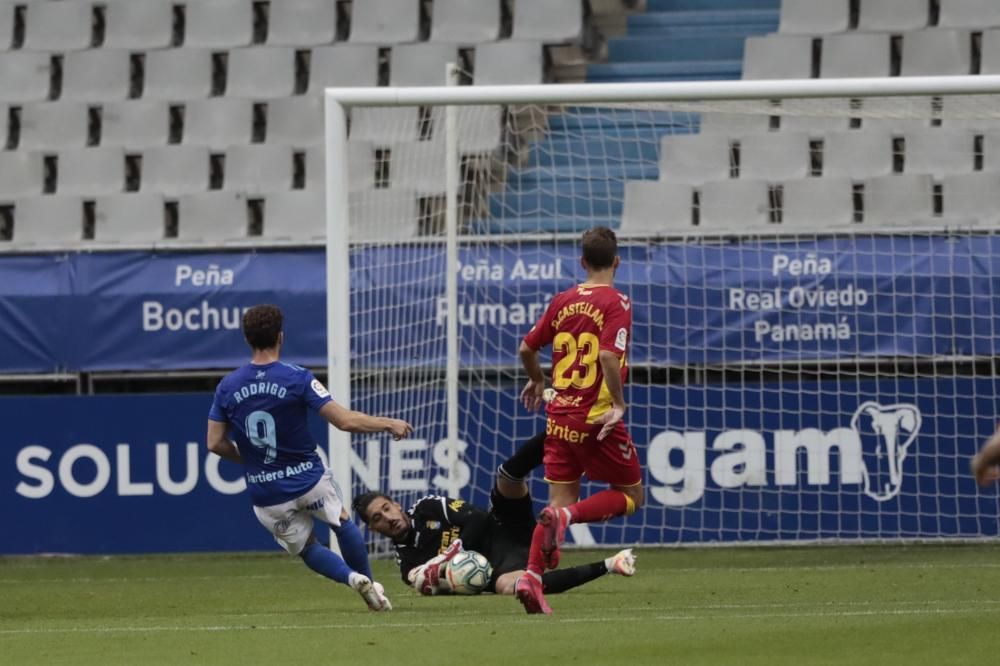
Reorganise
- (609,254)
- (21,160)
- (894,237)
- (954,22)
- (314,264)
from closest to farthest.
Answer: (609,254) < (894,237) < (314,264) < (954,22) < (21,160)

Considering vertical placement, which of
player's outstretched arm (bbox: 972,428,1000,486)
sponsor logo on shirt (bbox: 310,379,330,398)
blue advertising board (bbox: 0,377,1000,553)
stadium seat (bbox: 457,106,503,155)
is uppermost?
stadium seat (bbox: 457,106,503,155)

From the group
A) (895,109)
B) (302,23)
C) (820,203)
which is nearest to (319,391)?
(895,109)

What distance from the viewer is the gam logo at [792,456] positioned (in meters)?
13.3

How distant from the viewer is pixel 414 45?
1672cm

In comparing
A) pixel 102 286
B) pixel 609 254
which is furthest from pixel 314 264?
pixel 609 254

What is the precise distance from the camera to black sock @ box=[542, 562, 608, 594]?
865cm

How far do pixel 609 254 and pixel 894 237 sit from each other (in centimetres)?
531

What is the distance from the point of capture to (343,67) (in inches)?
671

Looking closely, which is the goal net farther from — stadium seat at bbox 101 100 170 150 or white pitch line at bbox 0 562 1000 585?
stadium seat at bbox 101 100 170 150

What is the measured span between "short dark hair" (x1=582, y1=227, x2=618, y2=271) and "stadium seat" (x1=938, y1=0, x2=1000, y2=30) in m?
8.21

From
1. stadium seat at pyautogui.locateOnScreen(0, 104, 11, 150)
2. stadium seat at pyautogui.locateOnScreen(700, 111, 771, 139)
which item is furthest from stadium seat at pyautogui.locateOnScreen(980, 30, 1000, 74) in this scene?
stadium seat at pyautogui.locateOnScreen(0, 104, 11, 150)

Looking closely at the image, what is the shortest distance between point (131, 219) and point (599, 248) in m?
8.71

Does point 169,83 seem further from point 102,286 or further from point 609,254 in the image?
point 609,254

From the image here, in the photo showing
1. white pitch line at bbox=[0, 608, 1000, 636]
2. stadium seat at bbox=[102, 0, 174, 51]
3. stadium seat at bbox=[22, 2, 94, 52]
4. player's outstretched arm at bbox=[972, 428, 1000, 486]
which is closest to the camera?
player's outstretched arm at bbox=[972, 428, 1000, 486]
